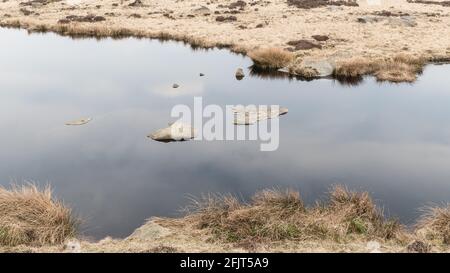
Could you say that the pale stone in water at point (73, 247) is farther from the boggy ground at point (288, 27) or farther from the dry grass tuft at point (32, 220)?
the boggy ground at point (288, 27)

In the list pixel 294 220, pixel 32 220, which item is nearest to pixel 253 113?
pixel 294 220

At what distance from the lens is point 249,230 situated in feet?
40.5

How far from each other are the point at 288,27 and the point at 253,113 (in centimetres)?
2785

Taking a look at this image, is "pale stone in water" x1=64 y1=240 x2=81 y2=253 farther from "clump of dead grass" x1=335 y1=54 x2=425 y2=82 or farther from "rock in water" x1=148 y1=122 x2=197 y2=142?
"clump of dead grass" x1=335 y1=54 x2=425 y2=82

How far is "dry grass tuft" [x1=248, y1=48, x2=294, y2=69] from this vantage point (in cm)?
3569

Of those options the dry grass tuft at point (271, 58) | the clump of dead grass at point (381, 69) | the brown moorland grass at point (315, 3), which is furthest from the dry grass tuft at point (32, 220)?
the brown moorland grass at point (315, 3)

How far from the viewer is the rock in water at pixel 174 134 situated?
22938 millimetres

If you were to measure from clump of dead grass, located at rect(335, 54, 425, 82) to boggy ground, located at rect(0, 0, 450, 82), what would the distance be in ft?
0.24

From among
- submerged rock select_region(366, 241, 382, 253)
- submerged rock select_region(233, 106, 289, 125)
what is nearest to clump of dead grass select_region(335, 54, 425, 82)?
submerged rock select_region(233, 106, 289, 125)

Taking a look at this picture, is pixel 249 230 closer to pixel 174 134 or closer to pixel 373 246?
pixel 373 246

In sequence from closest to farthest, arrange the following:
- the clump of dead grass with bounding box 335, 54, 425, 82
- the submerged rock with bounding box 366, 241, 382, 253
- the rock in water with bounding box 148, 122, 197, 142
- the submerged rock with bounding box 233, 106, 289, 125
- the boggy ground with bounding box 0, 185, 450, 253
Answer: the submerged rock with bounding box 366, 241, 382, 253, the boggy ground with bounding box 0, 185, 450, 253, the rock in water with bounding box 148, 122, 197, 142, the submerged rock with bounding box 233, 106, 289, 125, the clump of dead grass with bounding box 335, 54, 425, 82

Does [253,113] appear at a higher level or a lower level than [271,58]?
lower

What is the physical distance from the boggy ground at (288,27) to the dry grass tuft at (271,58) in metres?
0.08
